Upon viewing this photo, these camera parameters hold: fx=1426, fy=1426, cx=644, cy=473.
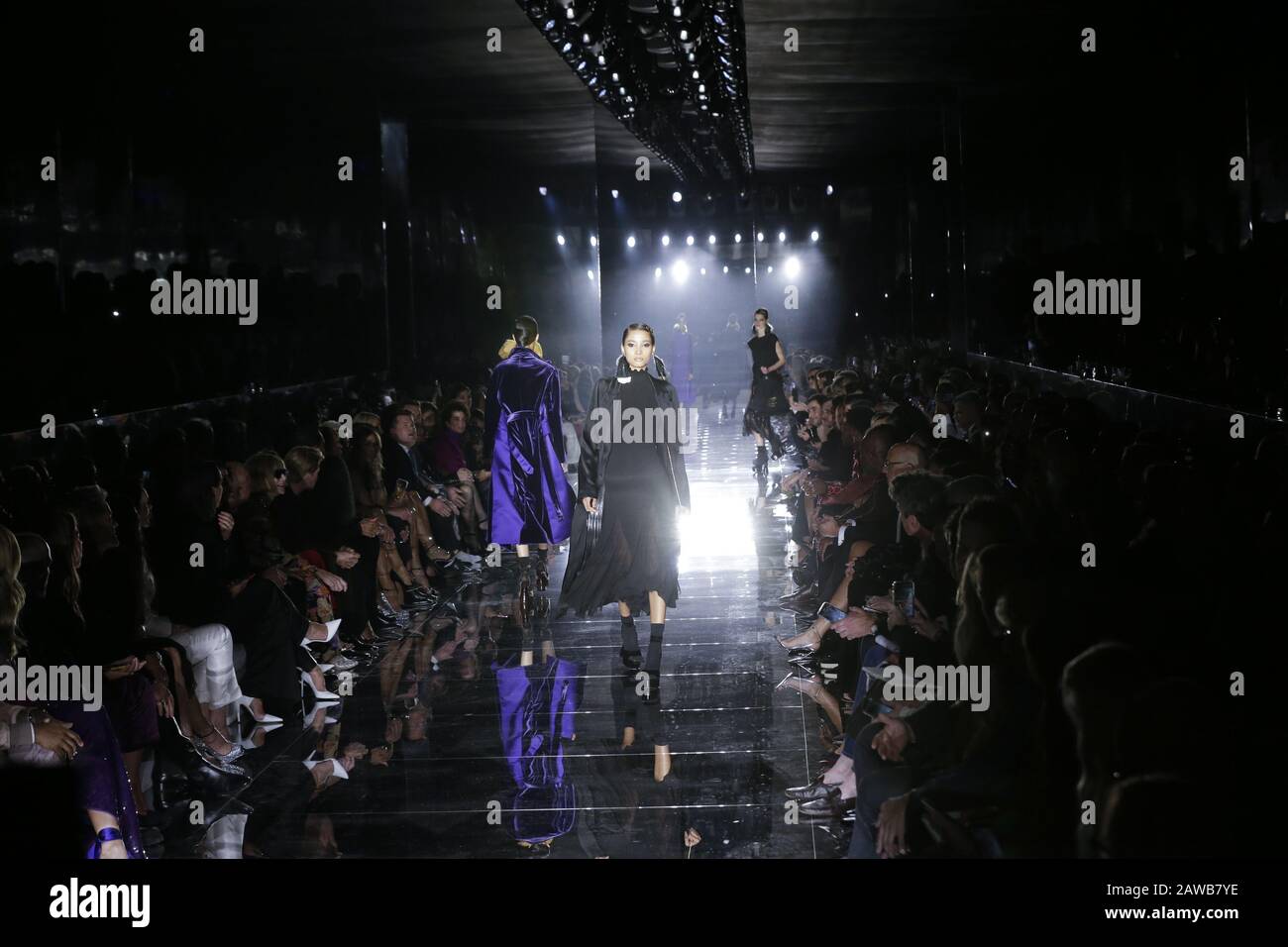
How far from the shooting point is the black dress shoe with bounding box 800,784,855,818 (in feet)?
13.9

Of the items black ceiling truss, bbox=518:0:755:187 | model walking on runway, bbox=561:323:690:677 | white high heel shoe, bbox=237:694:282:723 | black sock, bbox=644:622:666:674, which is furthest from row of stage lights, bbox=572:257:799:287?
white high heel shoe, bbox=237:694:282:723

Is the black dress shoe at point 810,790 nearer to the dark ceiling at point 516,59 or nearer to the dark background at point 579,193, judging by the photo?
the dark background at point 579,193

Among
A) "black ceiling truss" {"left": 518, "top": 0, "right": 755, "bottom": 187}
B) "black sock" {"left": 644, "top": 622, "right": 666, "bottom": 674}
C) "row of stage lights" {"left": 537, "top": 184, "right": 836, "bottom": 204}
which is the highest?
"black ceiling truss" {"left": 518, "top": 0, "right": 755, "bottom": 187}

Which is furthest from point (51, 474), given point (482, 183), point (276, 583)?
point (482, 183)

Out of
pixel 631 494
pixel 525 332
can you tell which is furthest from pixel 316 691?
pixel 525 332

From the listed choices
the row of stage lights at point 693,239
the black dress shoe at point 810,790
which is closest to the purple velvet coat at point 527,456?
the row of stage lights at point 693,239

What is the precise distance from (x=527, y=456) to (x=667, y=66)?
5.06m

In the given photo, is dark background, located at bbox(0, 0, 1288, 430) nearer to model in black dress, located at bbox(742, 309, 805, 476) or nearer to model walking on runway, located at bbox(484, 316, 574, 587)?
model in black dress, located at bbox(742, 309, 805, 476)

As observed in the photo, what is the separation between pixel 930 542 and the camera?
4.68m

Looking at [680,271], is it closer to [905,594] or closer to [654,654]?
[654,654]

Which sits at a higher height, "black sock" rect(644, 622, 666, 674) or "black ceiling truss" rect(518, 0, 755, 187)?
"black ceiling truss" rect(518, 0, 755, 187)

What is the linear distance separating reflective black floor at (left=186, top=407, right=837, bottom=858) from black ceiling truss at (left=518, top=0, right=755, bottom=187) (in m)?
3.88
